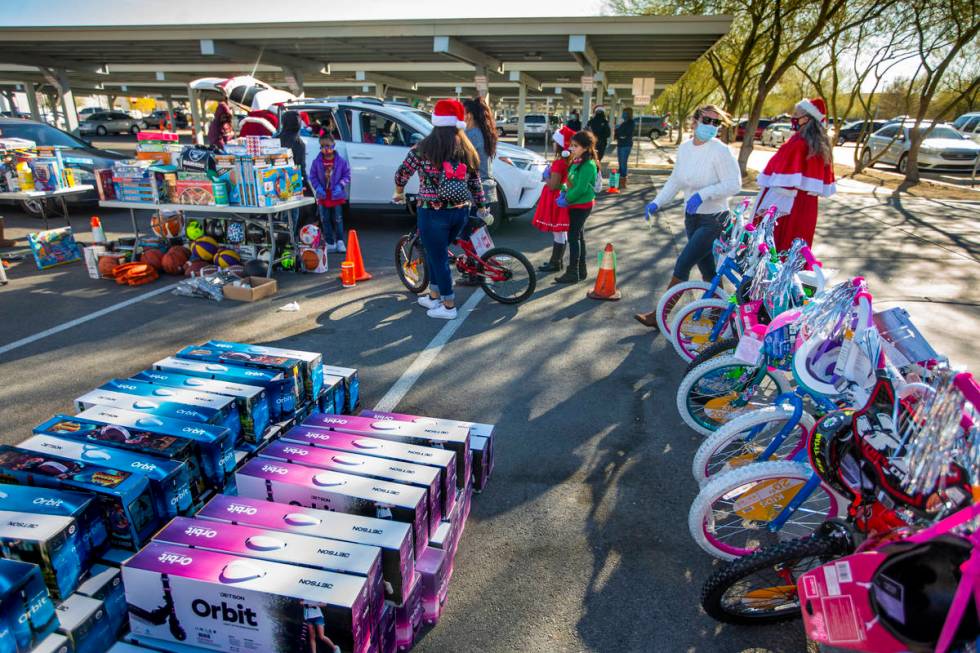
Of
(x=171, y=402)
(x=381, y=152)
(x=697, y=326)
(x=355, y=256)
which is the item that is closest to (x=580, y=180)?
(x=697, y=326)

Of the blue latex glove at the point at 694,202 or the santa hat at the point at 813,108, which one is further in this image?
the blue latex glove at the point at 694,202

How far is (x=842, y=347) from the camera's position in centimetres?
242

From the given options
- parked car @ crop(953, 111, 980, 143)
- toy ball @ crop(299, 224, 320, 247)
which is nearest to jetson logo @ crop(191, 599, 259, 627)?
toy ball @ crop(299, 224, 320, 247)

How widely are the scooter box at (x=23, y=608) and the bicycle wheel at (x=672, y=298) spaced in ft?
14.8

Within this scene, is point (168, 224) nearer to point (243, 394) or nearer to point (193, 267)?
point (193, 267)

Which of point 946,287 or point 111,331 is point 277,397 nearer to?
point 111,331

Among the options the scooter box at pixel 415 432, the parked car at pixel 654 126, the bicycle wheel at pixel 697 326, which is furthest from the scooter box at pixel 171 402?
the parked car at pixel 654 126

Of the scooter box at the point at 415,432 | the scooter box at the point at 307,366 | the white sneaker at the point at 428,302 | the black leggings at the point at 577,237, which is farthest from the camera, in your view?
the black leggings at the point at 577,237

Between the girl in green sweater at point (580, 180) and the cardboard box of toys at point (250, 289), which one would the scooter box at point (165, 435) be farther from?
the girl in green sweater at point (580, 180)

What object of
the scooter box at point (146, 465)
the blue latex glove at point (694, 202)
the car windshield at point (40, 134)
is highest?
the car windshield at point (40, 134)

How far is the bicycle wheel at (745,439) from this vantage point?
9.25 feet

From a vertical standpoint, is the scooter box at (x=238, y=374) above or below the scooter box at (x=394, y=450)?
above

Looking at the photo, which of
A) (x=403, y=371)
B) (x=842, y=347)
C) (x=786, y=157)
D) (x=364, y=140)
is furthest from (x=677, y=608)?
(x=364, y=140)

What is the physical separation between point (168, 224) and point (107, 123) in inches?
1475
